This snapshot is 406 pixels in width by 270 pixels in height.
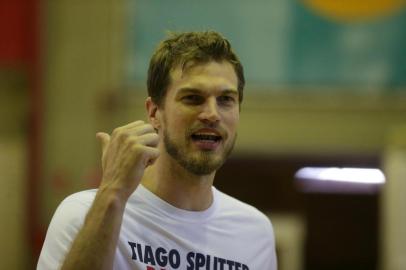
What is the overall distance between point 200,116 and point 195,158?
111 mm

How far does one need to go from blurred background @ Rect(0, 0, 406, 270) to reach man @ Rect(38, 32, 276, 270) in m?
2.96

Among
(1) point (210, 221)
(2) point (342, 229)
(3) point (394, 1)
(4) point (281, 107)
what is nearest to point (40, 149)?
(4) point (281, 107)

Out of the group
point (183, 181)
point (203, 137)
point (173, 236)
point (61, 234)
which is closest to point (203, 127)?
point (203, 137)

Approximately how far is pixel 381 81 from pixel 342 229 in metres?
1.15

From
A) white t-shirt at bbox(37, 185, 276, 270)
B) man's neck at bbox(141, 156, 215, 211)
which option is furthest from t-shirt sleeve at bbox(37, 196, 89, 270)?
man's neck at bbox(141, 156, 215, 211)

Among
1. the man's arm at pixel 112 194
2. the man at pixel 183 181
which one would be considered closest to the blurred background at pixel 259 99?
the man at pixel 183 181

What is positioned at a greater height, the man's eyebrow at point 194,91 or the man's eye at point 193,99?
the man's eyebrow at point 194,91

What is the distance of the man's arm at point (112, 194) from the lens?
5.00 feet

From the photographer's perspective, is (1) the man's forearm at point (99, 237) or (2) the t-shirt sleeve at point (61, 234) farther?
(2) the t-shirt sleeve at point (61, 234)

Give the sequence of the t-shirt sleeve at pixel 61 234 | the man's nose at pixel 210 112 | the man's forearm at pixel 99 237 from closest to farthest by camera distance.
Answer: the man's forearm at pixel 99 237 → the t-shirt sleeve at pixel 61 234 → the man's nose at pixel 210 112

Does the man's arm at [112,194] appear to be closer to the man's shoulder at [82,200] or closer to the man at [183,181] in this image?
the man at [183,181]

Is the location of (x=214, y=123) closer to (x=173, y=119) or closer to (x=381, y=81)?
(x=173, y=119)

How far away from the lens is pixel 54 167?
564 centimetres

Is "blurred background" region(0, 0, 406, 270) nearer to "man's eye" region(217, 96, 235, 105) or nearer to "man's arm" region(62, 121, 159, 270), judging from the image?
"man's eye" region(217, 96, 235, 105)
